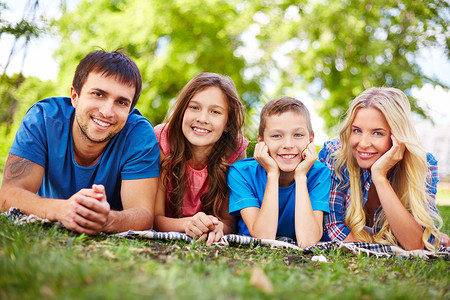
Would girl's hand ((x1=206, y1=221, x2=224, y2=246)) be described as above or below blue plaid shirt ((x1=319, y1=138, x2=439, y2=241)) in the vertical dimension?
below

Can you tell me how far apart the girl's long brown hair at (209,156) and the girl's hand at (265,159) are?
1.43ft

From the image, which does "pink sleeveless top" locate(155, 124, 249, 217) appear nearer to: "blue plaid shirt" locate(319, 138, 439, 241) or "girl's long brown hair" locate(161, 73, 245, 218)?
"girl's long brown hair" locate(161, 73, 245, 218)

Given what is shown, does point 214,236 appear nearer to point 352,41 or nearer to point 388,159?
point 388,159

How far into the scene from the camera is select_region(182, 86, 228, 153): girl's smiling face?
362cm

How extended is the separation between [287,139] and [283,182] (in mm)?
459

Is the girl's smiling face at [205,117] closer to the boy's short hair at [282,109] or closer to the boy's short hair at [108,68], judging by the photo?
the boy's short hair at [282,109]

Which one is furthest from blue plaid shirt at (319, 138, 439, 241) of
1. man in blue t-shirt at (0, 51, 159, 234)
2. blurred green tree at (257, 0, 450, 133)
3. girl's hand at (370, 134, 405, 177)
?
blurred green tree at (257, 0, 450, 133)

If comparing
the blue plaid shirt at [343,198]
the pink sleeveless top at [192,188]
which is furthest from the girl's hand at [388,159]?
the pink sleeveless top at [192,188]

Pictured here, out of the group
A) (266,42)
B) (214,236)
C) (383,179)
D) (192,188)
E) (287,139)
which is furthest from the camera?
(266,42)

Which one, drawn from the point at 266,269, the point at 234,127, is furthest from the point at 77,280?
the point at 234,127

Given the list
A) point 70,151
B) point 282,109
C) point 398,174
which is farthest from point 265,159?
point 70,151

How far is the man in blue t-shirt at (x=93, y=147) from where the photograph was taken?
3070 mm

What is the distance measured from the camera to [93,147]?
3369 millimetres

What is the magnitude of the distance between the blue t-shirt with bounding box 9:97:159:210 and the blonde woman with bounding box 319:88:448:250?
173cm
